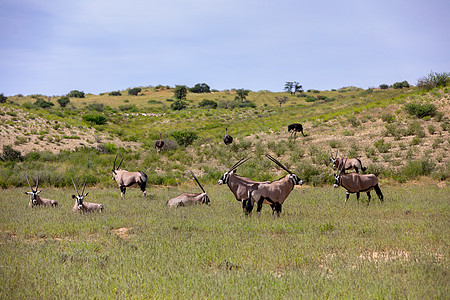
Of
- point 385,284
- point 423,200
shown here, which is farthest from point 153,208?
point 423,200

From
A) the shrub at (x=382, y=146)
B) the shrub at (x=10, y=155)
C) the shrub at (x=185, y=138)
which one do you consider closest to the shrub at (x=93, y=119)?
the shrub at (x=185, y=138)

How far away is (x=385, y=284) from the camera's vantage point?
5137mm

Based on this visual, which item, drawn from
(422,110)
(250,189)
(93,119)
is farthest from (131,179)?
(93,119)

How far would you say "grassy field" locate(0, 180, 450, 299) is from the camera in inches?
204

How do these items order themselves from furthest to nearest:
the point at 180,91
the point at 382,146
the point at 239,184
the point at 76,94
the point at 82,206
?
the point at 76,94, the point at 180,91, the point at 382,146, the point at 82,206, the point at 239,184

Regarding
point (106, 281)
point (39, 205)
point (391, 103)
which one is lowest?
point (39, 205)

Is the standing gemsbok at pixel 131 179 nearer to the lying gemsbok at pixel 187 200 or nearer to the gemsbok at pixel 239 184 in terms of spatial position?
the lying gemsbok at pixel 187 200

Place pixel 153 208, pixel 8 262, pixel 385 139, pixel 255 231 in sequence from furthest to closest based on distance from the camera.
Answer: pixel 385 139, pixel 153 208, pixel 255 231, pixel 8 262

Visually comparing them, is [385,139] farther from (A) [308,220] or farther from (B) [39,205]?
(B) [39,205]

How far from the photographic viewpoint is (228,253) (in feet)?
23.1

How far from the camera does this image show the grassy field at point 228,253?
517 centimetres

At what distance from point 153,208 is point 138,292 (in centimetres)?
757

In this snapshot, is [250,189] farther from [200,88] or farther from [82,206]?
[200,88]

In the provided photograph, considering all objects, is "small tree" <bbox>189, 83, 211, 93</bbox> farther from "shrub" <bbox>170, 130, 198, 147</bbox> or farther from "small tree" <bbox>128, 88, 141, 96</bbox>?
"shrub" <bbox>170, 130, 198, 147</bbox>
